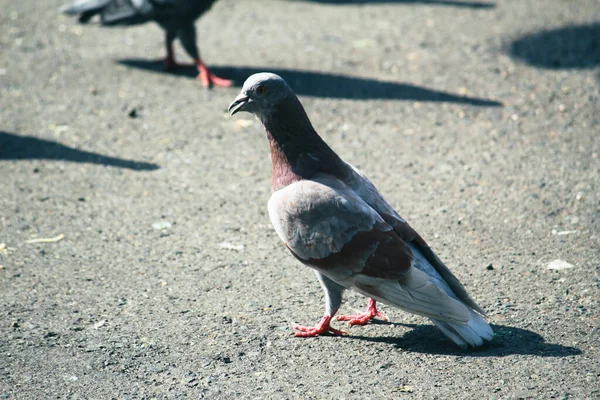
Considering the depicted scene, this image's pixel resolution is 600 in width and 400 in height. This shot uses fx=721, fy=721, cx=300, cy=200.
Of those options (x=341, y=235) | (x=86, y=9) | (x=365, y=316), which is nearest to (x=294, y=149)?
(x=341, y=235)

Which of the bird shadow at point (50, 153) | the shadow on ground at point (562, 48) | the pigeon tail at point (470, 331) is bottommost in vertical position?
the bird shadow at point (50, 153)

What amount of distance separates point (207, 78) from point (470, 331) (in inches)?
180

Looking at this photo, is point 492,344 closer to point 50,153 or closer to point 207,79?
point 50,153

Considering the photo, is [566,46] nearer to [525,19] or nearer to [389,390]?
[525,19]

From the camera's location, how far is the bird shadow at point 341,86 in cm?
684

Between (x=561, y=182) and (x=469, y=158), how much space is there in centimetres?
76

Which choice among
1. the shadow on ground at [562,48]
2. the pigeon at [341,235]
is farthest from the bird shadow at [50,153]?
the shadow on ground at [562,48]

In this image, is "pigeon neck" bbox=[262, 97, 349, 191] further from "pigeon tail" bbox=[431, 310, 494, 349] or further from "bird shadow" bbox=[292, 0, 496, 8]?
"bird shadow" bbox=[292, 0, 496, 8]

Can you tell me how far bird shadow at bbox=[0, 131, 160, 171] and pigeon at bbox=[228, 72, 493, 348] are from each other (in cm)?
230

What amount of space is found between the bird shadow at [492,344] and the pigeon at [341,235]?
79 mm

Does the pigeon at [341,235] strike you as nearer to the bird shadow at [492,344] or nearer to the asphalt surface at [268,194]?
the bird shadow at [492,344]

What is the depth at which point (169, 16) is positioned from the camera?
715cm

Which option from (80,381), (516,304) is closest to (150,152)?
(80,381)

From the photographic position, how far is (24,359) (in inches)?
140
